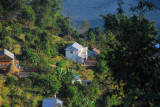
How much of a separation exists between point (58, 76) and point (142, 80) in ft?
69.3

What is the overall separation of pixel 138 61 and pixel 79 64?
90.2ft

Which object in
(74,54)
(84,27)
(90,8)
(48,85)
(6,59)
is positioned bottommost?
(48,85)

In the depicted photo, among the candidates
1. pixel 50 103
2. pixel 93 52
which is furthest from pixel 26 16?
pixel 50 103

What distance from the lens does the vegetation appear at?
721 centimetres

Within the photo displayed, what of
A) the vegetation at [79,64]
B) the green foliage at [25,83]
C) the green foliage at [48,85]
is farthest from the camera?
the green foliage at [25,83]

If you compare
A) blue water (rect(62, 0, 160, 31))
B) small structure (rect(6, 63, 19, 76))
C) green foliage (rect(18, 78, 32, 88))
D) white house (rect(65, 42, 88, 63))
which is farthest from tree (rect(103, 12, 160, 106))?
blue water (rect(62, 0, 160, 31))

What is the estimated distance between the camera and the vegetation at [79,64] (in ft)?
23.6

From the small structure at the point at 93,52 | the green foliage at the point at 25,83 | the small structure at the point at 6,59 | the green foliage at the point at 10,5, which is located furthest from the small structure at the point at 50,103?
the green foliage at the point at 10,5

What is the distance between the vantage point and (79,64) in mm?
34594

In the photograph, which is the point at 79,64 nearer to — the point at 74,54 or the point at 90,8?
the point at 74,54

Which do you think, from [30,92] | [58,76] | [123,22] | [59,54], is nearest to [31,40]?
[59,54]

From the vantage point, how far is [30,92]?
23406mm

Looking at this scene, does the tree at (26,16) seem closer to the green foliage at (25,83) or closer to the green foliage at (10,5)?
the green foliage at (10,5)

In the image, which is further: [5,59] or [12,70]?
[5,59]
